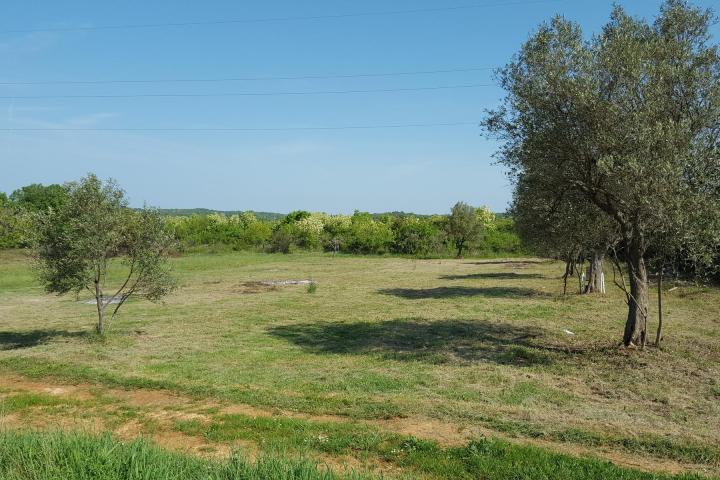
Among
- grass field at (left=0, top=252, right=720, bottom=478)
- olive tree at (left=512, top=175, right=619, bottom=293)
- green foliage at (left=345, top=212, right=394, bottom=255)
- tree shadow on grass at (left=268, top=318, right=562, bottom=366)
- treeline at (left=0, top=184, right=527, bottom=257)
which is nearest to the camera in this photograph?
grass field at (left=0, top=252, right=720, bottom=478)

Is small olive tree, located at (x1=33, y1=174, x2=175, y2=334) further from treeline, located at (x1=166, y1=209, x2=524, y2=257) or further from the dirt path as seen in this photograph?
treeline, located at (x1=166, y1=209, x2=524, y2=257)

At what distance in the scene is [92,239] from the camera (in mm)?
17734

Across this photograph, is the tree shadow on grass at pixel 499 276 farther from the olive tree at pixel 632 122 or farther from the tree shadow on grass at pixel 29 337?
the tree shadow on grass at pixel 29 337

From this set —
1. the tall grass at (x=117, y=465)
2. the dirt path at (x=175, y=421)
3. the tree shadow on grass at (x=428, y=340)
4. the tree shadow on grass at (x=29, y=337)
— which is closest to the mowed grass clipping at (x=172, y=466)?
the tall grass at (x=117, y=465)

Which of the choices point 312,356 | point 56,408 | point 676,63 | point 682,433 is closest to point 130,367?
point 56,408

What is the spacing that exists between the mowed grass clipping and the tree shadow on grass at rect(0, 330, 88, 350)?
44.1 feet

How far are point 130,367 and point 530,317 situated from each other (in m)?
15.9

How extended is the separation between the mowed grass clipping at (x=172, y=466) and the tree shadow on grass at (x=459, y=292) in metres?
23.6

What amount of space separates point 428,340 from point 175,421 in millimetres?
10137

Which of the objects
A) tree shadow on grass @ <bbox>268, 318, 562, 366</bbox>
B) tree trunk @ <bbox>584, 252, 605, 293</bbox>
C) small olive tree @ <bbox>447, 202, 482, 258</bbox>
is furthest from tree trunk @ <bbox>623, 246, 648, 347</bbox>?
small olive tree @ <bbox>447, 202, 482, 258</bbox>

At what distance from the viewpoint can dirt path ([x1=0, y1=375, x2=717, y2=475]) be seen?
830cm

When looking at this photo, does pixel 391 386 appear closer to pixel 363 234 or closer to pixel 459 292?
pixel 459 292

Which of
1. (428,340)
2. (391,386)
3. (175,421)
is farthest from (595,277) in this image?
(175,421)

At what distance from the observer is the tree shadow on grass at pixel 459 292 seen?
31516 millimetres
